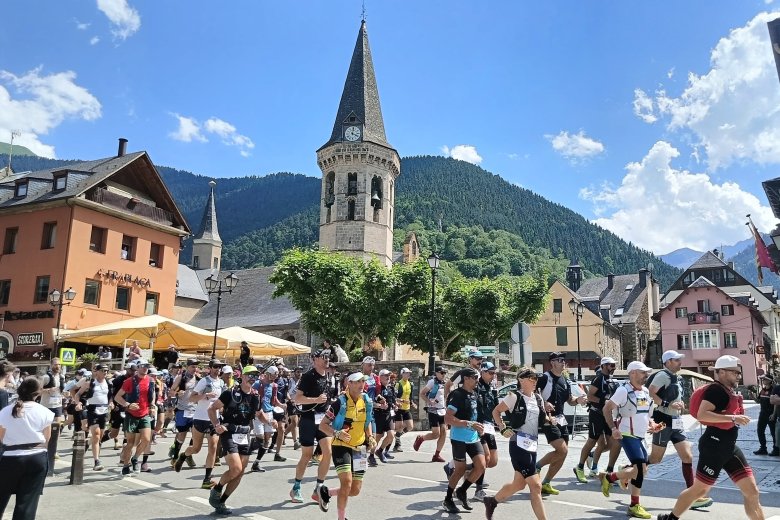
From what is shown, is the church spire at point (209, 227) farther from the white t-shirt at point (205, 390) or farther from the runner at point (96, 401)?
the white t-shirt at point (205, 390)

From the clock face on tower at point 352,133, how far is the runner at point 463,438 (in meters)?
50.1

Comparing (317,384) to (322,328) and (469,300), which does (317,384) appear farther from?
(469,300)

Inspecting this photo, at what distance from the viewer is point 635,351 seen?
219 feet

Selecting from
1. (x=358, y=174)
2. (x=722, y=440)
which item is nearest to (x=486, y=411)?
(x=722, y=440)

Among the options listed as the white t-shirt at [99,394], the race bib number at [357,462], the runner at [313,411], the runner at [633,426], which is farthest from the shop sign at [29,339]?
the runner at [633,426]

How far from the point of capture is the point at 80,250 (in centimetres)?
3397

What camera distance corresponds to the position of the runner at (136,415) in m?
11.3

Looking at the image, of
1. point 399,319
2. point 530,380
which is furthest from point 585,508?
point 399,319

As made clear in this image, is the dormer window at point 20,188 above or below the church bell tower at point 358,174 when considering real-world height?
below

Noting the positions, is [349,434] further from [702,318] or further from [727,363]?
[702,318]

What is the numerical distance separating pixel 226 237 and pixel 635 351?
13557 cm

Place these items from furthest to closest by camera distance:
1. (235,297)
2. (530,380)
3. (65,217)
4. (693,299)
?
(235,297) → (693,299) → (65,217) → (530,380)

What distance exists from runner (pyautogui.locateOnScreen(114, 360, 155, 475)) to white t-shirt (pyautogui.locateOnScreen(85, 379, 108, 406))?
1.70m

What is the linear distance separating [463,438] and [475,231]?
156075 millimetres
